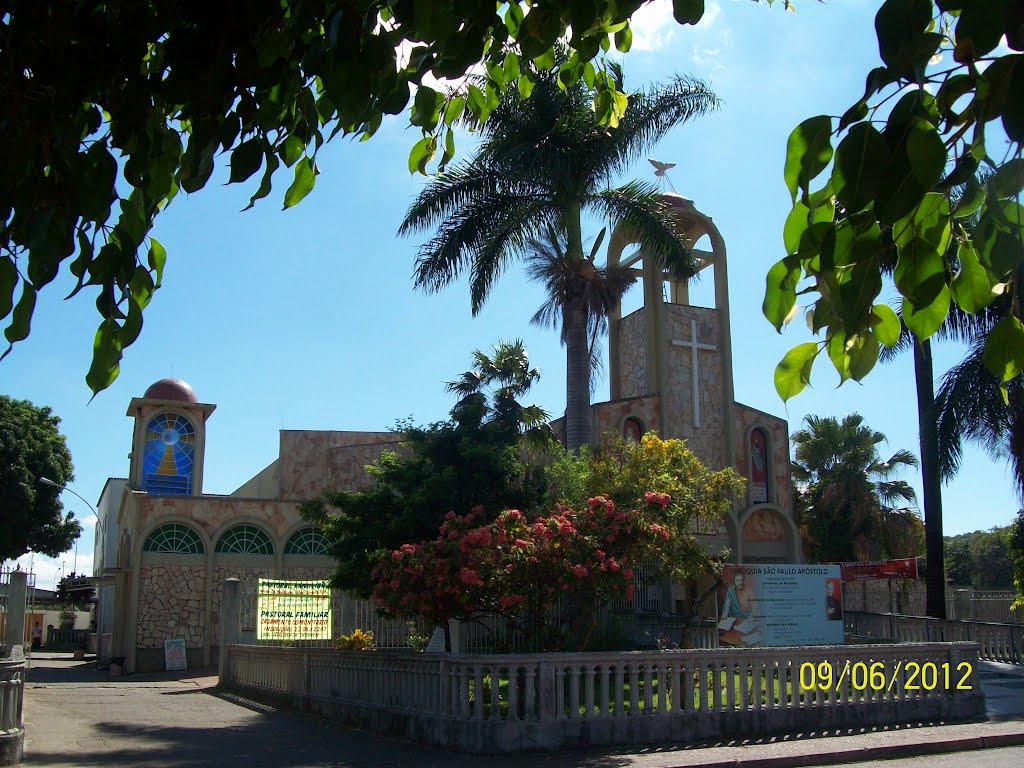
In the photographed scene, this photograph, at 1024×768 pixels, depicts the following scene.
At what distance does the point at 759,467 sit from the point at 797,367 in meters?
31.0

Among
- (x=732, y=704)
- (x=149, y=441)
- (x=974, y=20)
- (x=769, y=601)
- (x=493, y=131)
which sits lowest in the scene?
Answer: (x=732, y=704)

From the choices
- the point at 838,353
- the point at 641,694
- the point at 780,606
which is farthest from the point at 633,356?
the point at 838,353

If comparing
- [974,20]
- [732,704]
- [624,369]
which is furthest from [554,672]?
[624,369]

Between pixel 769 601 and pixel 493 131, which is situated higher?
pixel 493 131

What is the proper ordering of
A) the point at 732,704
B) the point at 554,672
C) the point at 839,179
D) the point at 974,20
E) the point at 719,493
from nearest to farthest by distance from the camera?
1. the point at 974,20
2. the point at 839,179
3. the point at 554,672
4. the point at 732,704
5. the point at 719,493

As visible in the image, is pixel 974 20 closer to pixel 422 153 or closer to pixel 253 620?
pixel 422 153

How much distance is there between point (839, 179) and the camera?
2586 millimetres

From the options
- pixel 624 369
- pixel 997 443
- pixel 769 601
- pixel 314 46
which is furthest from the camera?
pixel 624 369

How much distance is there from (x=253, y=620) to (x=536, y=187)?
11.3 m

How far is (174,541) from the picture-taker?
30.1m

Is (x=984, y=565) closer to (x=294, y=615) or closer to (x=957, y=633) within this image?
(x=957, y=633)

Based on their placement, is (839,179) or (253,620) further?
(253,620)

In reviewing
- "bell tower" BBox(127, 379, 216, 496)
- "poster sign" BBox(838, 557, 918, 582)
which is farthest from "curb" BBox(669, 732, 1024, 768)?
"bell tower" BBox(127, 379, 216, 496)
